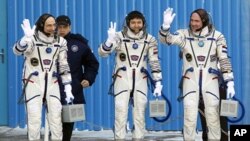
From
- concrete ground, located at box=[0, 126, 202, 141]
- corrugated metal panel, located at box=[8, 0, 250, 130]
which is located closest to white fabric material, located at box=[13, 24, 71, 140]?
concrete ground, located at box=[0, 126, 202, 141]

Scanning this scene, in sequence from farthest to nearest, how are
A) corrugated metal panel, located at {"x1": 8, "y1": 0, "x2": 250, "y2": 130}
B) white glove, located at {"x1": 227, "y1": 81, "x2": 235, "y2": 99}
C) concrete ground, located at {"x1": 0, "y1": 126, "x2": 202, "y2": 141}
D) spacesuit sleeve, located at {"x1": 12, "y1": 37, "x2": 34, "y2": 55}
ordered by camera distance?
corrugated metal panel, located at {"x1": 8, "y1": 0, "x2": 250, "y2": 130}
concrete ground, located at {"x1": 0, "y1": 126, "x2": 202, "y2": 141}
white glove, located at {"x1": 227, "y1": 81, "x2": 235, "y2": 99}
spacesuit sleeve, located at {"x1": 12, "y1": 37, "x2": 34, "y2": 55}

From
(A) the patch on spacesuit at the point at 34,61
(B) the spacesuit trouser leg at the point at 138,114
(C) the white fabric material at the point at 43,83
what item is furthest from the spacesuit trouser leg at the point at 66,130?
(A) the patch on spacesuit at the point at 34,61

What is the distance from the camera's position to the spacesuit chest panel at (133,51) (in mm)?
8406

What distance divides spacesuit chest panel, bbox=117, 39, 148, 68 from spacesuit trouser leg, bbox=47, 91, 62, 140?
38.4 inches

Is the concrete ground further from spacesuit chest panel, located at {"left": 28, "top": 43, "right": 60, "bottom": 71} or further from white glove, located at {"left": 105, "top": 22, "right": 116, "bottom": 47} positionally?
spacesuit chest panel, located at {"left": 28, "top": 43, "right": 60, "bottom": 71}

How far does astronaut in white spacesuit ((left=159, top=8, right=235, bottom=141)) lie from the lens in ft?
27.1

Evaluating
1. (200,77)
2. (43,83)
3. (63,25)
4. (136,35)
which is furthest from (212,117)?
(63,25)

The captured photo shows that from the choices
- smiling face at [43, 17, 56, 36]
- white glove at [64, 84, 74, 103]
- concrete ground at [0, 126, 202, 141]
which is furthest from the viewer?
concrete ground at [0, 126, 202, 141]

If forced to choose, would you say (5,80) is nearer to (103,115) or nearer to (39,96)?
(103,115)

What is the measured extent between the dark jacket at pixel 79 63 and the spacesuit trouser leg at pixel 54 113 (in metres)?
0.63

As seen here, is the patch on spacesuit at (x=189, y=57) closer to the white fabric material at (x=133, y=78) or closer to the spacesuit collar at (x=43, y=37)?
the white fabric material at (x=133, y=78)

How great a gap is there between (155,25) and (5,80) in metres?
2.60

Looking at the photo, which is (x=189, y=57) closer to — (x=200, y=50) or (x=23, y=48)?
(x=200, y=50)

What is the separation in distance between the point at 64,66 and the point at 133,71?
874 millimetres
